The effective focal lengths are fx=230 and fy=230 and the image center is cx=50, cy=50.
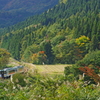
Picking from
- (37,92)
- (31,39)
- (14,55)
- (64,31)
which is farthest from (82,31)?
(37,92)

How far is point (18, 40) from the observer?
9175 centimetres

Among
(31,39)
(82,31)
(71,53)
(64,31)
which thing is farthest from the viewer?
(31,39)

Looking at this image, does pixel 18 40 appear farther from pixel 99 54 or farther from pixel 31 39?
pixel 99 54

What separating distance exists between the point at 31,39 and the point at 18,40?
28.7ft

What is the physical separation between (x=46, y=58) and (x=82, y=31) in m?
13.9

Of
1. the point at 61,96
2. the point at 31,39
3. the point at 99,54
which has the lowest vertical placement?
the point at 61,96

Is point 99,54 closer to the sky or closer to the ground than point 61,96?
closer to the sky

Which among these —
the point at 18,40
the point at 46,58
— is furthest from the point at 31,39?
the point at 46,58

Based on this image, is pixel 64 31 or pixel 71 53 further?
pixel 64 31

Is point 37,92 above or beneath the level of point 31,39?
beneath

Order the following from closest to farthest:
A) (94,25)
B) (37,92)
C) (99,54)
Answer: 1. (37,92)
2. (99,54)
3. (94,25)

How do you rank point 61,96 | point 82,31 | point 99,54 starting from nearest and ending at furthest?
point 61,96, point 99,54, point 82,31

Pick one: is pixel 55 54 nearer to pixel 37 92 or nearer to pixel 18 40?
pixel 18 40

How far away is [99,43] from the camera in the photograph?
2469 inches
